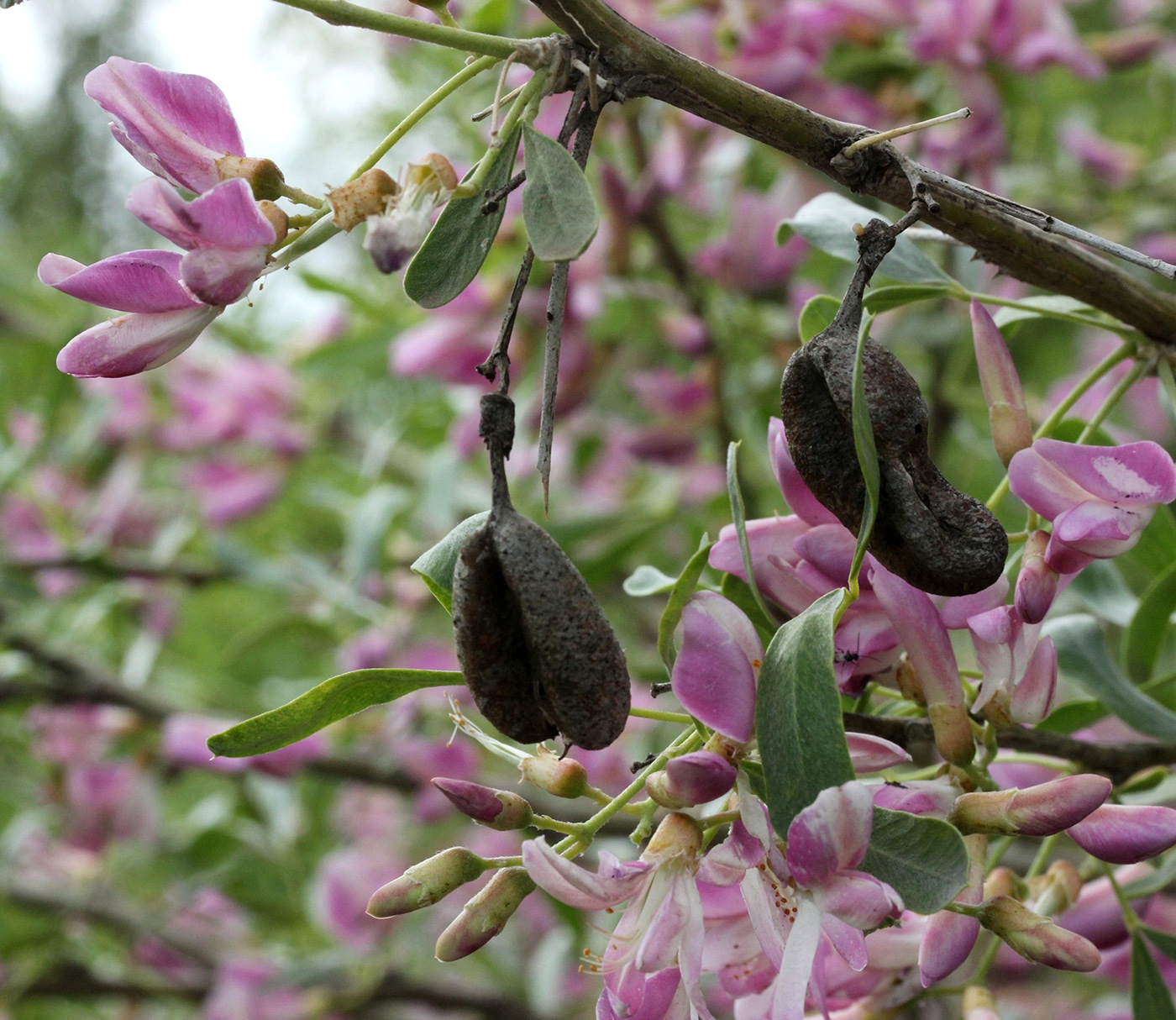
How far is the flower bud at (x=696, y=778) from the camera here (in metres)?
0.43

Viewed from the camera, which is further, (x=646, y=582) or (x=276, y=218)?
(x=646, y=582)

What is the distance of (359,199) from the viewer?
1.39ft

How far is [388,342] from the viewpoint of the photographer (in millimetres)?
1467

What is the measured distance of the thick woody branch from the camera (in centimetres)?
45

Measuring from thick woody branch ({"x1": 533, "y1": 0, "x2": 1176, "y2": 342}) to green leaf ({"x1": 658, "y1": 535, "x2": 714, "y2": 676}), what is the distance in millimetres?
158

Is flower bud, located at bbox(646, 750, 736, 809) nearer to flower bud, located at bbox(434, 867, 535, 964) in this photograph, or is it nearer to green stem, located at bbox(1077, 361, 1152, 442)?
flower bud, located at bbox(434, 867, 535, 964)

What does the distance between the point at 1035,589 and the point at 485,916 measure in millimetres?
246

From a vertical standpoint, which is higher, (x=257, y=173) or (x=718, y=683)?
(x=257, y=173)

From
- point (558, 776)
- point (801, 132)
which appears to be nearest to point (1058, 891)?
point (558, 776)

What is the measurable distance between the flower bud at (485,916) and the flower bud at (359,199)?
9.7 inches

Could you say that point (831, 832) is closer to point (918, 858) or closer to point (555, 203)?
point (918, 858)

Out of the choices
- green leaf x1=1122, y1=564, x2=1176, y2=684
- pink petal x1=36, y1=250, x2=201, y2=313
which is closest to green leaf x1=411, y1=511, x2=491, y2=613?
pink petal x1=36, y1=250, x2=201, y2=313

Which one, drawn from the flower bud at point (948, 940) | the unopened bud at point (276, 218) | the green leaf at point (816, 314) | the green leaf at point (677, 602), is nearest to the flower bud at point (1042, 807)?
the flower bud at point (948, 940)

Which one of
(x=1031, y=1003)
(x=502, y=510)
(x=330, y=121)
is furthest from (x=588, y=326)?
(x=330, y=121)
